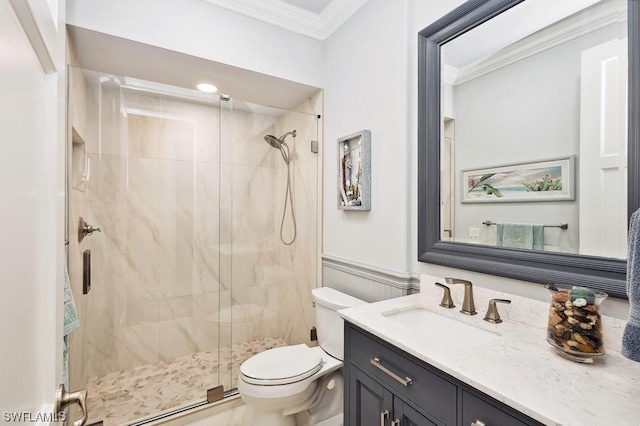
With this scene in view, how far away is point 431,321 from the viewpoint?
1.36 metres

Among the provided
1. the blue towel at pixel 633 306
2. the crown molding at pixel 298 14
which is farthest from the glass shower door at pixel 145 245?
the blue towel at pixel 633 306

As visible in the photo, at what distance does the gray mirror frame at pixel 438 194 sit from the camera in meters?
0.93

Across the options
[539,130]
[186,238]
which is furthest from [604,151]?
[186,238]

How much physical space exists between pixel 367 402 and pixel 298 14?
2.35m

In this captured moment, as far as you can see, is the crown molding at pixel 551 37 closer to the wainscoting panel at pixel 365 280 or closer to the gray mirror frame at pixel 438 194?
the gray mirror frame at pixel 438 194

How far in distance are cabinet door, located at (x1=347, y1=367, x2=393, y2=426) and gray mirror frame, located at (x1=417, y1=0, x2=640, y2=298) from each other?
2.07 feet

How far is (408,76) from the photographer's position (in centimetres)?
162

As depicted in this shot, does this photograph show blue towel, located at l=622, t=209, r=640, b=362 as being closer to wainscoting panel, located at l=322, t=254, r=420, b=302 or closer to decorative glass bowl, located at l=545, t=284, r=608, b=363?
decorative glass bowl, located at l=545, t=284, r=608, b=363

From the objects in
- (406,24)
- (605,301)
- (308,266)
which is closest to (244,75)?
(406,24)

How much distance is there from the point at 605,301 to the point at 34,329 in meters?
1.46

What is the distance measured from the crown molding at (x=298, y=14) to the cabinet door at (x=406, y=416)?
2.12m

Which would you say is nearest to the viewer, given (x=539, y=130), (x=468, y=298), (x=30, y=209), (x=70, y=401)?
(x=30, y=209)

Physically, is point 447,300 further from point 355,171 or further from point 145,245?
point 145,245

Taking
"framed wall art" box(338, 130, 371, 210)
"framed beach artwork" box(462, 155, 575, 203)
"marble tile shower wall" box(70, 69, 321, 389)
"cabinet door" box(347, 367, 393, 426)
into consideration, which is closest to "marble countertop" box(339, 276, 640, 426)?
"cabinet door" box(347, 367, 393, 426)
